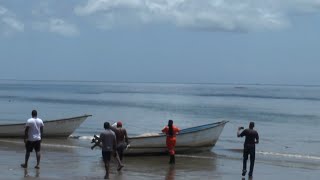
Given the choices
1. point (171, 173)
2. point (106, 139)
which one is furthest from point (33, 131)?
point (171, 173)

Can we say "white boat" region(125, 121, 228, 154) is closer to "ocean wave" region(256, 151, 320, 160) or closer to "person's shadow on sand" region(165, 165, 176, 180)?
"person's shadow on sand" region(165, 165, 176, 180)

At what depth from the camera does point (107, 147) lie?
44.5 feet

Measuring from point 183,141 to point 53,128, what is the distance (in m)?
8.78

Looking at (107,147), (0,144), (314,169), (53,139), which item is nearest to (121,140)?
(107,147)

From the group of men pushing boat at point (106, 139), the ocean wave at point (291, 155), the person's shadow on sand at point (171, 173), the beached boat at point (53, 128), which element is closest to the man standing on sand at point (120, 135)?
the group of men pushing boat at point (106, 139)

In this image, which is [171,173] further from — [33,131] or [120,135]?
[33,131]

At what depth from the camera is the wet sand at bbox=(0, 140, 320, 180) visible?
15023 mm

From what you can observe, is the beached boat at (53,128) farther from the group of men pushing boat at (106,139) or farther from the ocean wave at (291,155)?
the group of men pushing boat at (106,139)

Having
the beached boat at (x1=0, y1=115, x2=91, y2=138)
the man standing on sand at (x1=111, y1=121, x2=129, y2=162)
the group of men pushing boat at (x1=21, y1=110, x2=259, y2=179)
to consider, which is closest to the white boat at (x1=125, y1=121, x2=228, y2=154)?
the man standing on sand at (x1=111, y1=121, x2=129, y2=162)

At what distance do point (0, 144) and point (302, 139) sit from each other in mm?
19153

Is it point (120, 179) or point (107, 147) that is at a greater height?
point (107, 147)

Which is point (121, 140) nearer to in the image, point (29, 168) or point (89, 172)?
point (89, 172)

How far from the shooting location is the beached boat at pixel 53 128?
2661 centimetres

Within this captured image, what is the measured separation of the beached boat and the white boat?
796 cm
